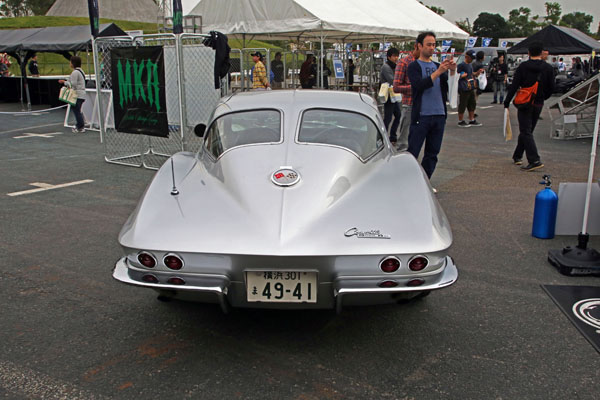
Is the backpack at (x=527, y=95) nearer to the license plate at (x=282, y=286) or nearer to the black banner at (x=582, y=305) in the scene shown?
the black banner at (x=582, y=305)

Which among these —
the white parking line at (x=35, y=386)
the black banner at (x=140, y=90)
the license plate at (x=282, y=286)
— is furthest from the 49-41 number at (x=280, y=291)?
the black banner at (x=140, y=90)

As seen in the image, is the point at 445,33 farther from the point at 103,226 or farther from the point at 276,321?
the point at 276,321

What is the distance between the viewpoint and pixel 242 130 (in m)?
4.02

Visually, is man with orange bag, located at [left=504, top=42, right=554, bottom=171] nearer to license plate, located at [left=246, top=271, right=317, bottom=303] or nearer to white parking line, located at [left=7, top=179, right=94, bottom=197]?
license plate, located at [left=246, top=271, right=317, bottom=303]

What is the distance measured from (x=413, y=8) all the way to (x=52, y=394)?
20024 mm

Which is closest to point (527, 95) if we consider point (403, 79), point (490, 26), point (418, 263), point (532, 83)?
point (532, 83)

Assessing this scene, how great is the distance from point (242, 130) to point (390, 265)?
5.81ft

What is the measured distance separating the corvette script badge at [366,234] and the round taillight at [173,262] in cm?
92

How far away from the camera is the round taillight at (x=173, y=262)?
2.84 metres

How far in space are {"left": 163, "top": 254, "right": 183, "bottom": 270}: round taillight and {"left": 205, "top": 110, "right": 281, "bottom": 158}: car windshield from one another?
48.1 inches

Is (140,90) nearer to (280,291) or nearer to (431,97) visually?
(431,97)

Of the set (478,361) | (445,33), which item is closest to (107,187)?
(478,361)

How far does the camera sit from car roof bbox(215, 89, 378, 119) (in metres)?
4.23

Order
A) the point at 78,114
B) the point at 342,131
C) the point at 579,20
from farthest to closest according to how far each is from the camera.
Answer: the point at 579,20 < the point at 78,114 < the point at 342,131
